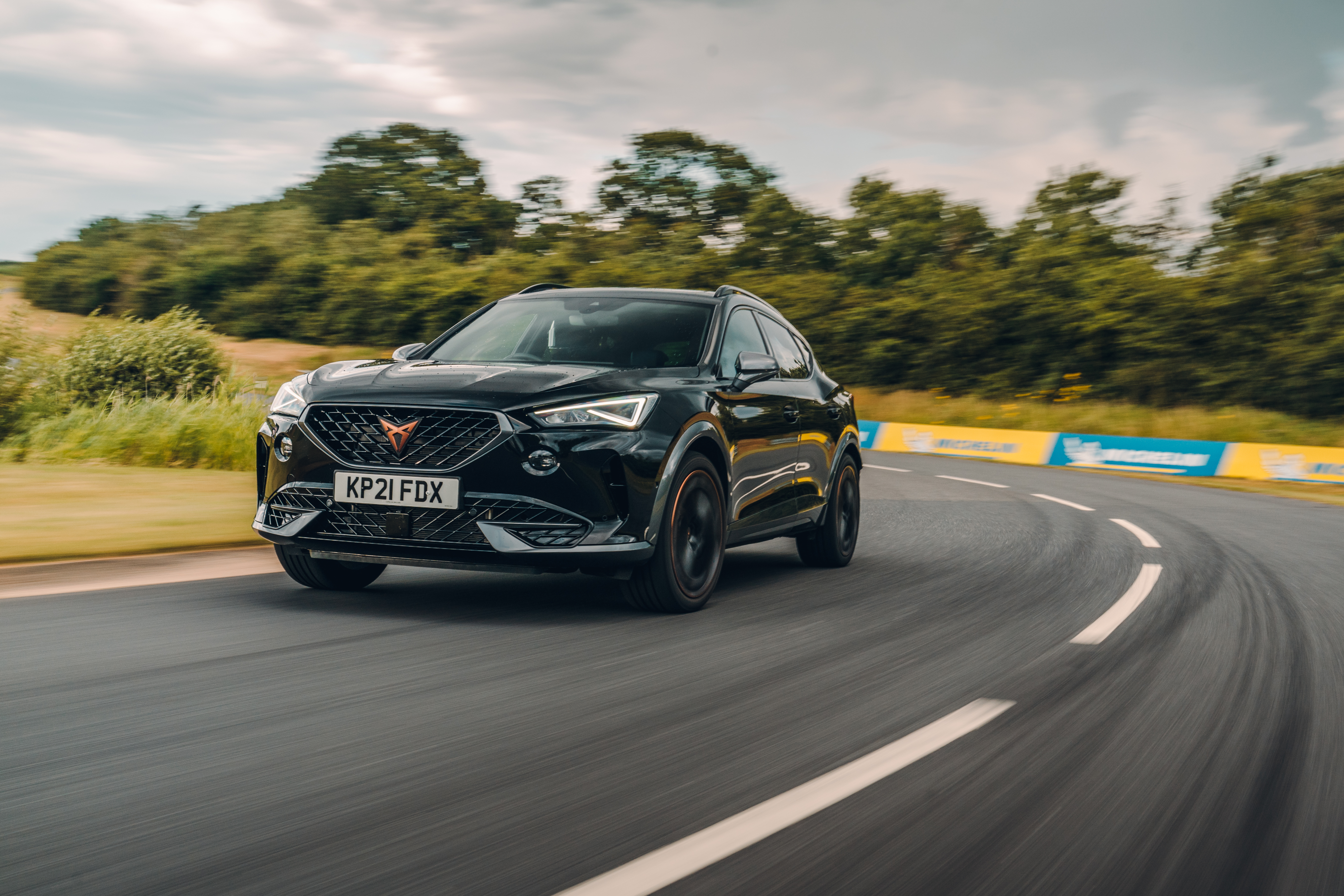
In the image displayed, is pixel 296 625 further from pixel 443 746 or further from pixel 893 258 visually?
pixel 893 258

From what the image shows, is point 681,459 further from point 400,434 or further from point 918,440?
point 918,440

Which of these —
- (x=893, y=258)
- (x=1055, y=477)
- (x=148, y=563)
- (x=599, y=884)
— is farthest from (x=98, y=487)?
(x=893, y=258)

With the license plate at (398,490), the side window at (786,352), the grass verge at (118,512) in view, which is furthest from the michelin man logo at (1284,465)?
the license plate at (398,490)

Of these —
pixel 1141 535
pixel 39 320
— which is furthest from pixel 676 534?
pixel 39 320

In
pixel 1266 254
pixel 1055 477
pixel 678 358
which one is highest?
pixel 1266 254

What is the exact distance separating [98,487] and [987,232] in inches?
1629

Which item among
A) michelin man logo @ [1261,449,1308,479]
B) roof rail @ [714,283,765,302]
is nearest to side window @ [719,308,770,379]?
roof rail @ [714,283,765,302]

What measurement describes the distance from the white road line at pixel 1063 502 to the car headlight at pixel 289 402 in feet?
34.4

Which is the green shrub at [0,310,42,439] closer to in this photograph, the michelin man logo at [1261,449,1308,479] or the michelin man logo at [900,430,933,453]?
the michelin man logo at [900,430,933,453]

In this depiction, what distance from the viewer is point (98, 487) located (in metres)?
11.6

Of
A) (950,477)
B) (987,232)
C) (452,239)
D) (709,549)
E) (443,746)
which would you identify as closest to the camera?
(443,746)

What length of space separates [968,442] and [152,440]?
18.8 meters

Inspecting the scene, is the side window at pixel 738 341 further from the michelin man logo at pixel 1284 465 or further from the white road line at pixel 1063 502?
the michelin man logo at pixel 1284 465

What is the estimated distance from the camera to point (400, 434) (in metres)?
5.89
